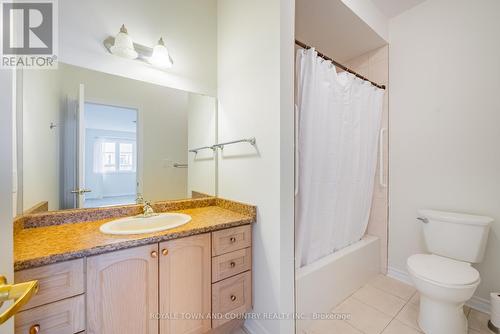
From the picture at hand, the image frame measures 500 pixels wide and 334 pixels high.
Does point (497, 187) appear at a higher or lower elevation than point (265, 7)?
lower

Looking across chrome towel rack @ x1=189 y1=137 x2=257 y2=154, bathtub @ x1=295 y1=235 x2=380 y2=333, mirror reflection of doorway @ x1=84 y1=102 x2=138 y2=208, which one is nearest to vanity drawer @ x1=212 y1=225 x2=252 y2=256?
bathtub @ x1=295 y1=235 x2=380 y2=333

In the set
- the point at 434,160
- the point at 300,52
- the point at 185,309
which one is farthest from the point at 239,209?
the point at 434,160

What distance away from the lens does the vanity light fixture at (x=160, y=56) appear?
145 centimetres

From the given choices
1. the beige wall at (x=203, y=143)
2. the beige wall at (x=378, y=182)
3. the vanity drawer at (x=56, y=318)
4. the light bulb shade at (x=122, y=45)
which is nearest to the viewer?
the vanity drawer at (x=56, y=318)

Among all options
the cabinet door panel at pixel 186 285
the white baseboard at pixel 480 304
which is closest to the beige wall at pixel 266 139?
the cabinet door panel at pixel 186 285

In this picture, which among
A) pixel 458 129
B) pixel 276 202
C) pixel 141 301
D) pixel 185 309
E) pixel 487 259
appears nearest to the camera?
pixel 141 301

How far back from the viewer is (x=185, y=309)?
115 cm

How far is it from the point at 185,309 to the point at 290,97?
1375mm

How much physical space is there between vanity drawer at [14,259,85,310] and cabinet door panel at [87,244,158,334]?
0.13 ft

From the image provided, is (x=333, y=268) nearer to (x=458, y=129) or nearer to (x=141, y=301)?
(x=141, y=301)

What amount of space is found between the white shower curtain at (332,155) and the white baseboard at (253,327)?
51cm

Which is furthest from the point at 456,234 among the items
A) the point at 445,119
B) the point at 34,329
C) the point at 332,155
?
the point at 34,329

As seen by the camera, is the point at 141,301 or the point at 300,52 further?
the point at 300,52

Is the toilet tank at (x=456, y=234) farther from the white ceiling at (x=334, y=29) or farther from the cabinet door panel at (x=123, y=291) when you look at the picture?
the cabinet door panel at (x=123, y=291)
